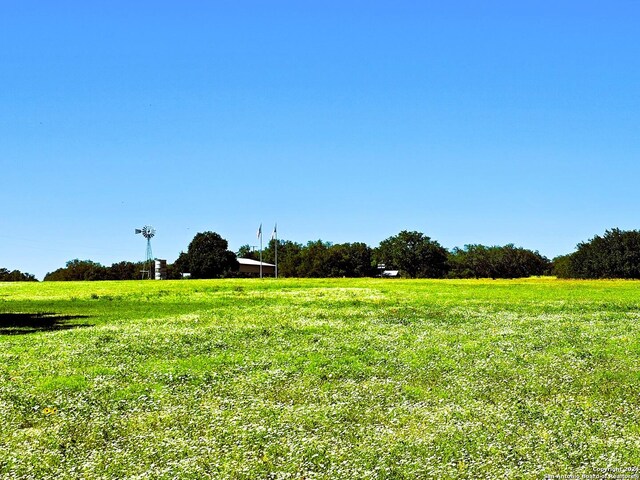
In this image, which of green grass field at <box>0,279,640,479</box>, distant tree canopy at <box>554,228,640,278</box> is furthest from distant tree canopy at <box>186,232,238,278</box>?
green grass field at <box>0,279,640,479</box>

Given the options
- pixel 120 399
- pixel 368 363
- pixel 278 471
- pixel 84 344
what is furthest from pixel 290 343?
pixel 278 471

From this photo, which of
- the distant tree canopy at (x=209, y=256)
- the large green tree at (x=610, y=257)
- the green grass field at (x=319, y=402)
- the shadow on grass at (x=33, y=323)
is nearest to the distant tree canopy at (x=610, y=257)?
the large green tree at (x=610, y=257)

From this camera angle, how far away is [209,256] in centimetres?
18388

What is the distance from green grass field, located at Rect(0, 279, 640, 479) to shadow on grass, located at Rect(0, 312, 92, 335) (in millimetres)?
2286

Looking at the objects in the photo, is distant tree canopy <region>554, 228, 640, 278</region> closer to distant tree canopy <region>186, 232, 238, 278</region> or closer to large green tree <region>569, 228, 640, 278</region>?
large green tree <region>569, 228, 640, 278</region>

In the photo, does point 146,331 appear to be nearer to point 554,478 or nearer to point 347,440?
point 347,440

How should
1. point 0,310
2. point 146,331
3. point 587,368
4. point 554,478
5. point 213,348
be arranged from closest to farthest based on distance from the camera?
point 554,478
point 587,368
point 213,348
point 146,331
point 0,310

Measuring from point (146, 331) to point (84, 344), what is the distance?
551 centimetres

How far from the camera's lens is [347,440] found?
514 inches

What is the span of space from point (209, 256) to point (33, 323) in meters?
144

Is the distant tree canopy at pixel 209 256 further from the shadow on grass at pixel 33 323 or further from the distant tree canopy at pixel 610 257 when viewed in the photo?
the shadow on grass at pixel 33 323

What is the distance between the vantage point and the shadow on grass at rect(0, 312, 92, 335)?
36188 millimetres

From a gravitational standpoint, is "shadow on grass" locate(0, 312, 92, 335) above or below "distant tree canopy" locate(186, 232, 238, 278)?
below

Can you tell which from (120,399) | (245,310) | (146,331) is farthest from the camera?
(245,310)
